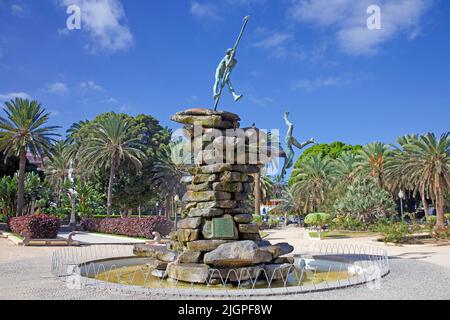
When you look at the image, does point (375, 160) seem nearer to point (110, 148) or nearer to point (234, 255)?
point (110, 148)

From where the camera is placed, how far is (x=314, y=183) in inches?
1964

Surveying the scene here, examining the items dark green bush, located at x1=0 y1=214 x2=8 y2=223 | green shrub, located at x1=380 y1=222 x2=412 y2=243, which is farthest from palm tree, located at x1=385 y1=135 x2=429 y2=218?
dark green bush, located at x1=0 y1=214 x2=8 y2=223

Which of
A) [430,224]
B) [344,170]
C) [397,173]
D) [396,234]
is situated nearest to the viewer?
[396,234]

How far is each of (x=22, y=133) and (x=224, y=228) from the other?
98.3ft

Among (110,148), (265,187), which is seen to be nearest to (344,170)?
(265,187)

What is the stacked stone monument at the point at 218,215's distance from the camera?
10.6 metres

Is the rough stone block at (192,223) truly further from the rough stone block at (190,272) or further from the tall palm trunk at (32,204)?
the tall palm trunk at (32,204)

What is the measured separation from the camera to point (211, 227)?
1142cm

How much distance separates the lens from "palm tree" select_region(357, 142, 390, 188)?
4238cm

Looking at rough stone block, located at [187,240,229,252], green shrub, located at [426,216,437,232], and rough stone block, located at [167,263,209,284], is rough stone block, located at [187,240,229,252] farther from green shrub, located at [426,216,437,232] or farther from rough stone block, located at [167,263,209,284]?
green shrub, located at [426,216,437,232]

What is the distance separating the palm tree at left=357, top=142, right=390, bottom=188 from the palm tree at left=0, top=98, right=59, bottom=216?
31.6 meters

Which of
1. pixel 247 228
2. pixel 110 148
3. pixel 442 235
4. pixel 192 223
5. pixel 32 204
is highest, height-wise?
pixel 110 148
